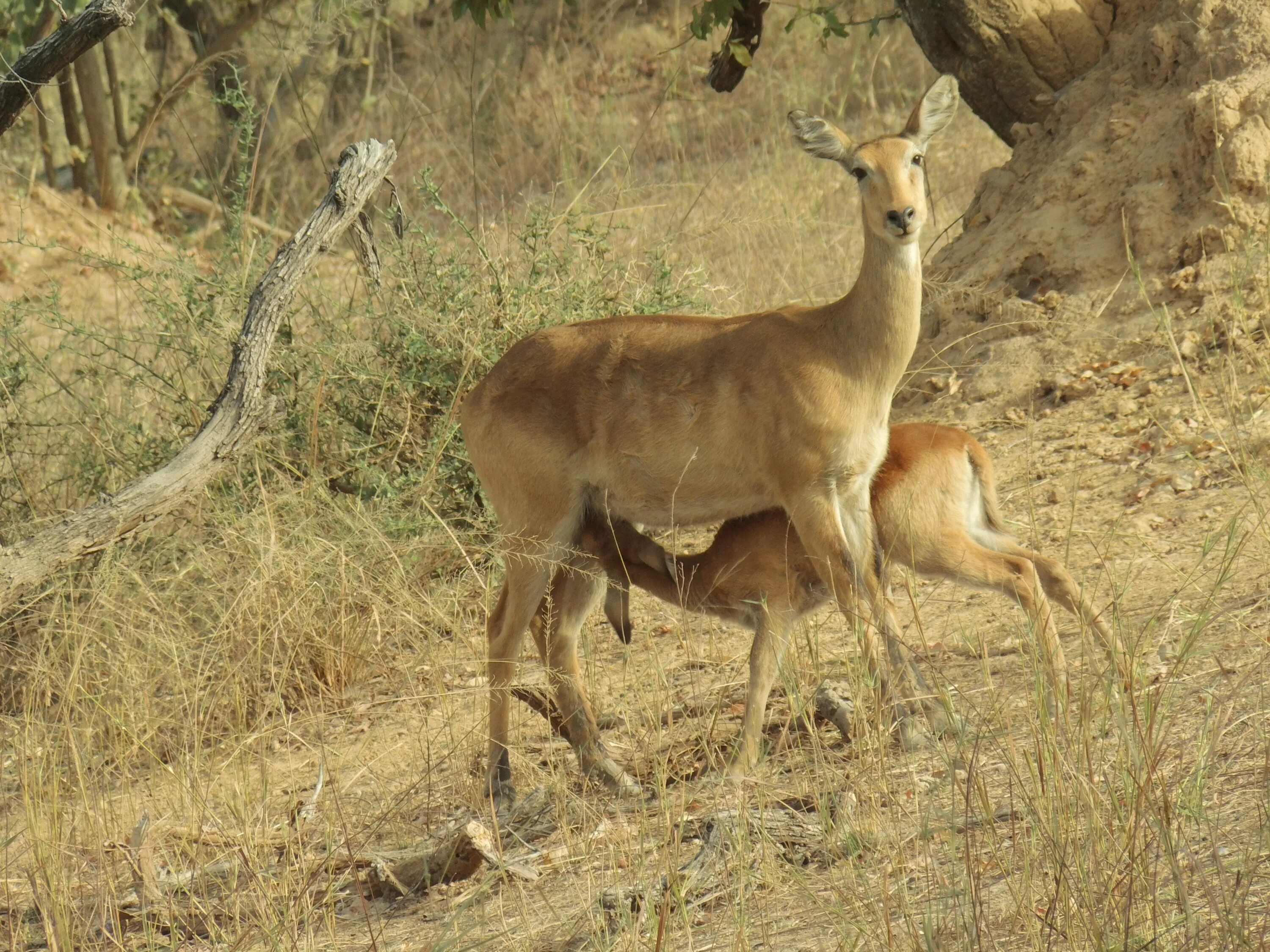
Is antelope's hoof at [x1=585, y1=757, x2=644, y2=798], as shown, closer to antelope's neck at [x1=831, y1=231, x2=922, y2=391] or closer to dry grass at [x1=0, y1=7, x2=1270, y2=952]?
dry grass at [x1=0, y1=7, x2=1270, y2=952]

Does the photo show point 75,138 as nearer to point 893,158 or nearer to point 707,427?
point 707,427

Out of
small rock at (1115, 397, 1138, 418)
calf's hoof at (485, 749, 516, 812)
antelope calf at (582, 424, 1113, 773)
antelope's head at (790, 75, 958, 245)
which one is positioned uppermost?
antelope's head at (790, 75, 958, 245)

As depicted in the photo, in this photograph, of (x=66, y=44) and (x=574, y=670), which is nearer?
(x=66, y=44)

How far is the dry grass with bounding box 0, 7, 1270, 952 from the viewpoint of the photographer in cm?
386

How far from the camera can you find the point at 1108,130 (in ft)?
26.8

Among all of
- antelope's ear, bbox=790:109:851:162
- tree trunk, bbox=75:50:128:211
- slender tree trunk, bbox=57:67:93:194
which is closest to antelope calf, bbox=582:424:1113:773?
antelope's ear, bbox=790:109:851:162

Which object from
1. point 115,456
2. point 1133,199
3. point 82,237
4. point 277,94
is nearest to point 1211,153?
point 1133,199

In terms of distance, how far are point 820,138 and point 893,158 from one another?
461 mm

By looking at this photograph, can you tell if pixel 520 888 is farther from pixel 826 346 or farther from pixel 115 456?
pixel 115 456

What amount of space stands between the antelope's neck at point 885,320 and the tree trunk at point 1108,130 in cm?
246

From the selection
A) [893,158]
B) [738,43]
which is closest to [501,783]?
[893,158]

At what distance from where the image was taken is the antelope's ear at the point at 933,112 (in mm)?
6031

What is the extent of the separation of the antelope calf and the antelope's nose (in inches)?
36.7

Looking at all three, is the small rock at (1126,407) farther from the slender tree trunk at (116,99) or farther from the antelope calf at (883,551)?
the slender tree trunk at (116,99)
